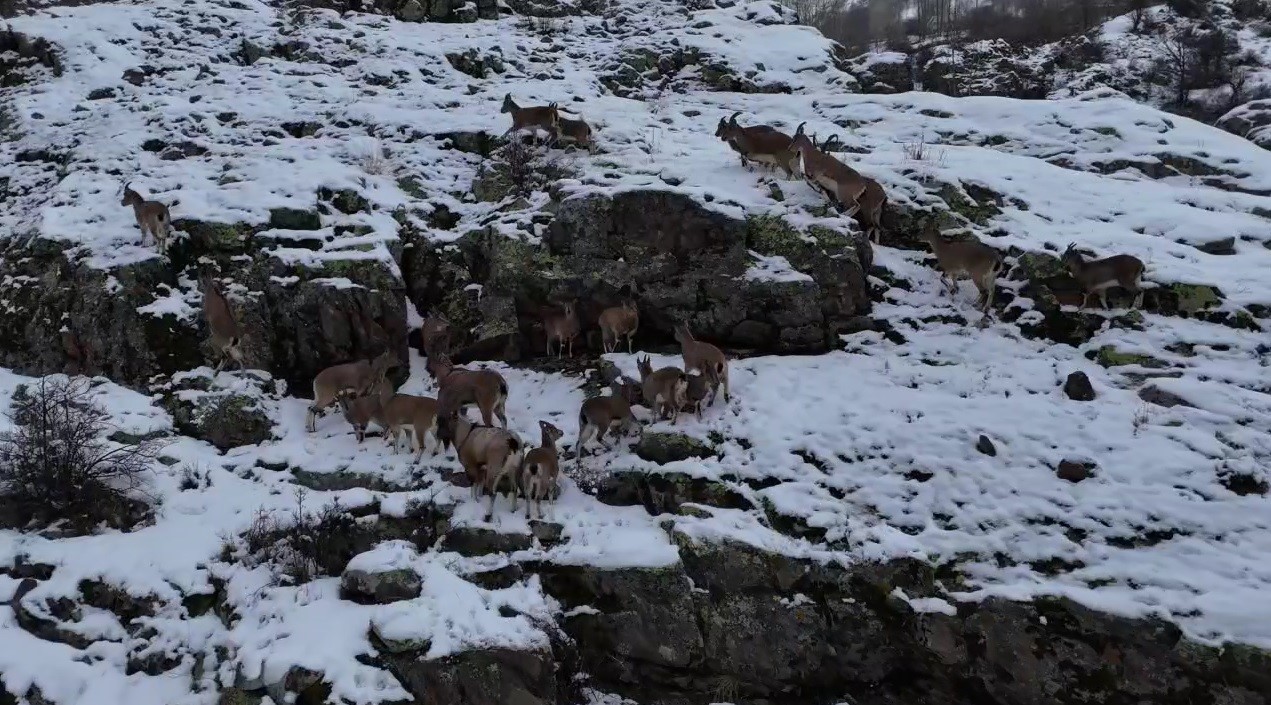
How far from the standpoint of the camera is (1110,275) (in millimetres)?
12047

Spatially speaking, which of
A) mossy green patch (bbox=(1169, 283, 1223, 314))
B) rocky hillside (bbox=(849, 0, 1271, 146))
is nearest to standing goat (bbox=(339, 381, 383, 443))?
mossy green patch (bbox=(1169, 283, 1223, 314))

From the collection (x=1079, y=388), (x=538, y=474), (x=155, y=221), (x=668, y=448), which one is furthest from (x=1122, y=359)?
(x=155, y=221)

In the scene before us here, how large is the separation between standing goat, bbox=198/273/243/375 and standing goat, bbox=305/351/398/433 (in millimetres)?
1429

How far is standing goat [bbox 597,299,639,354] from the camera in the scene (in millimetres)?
12578

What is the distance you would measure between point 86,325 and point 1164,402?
15.5m

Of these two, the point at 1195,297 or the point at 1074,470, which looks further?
the point at 1195,297

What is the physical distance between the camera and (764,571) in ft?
28.6

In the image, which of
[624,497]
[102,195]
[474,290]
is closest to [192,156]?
[102,195]

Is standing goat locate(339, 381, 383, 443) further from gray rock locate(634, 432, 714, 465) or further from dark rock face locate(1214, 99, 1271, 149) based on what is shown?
dark rock face locate(1214, 99, 1271, 149)

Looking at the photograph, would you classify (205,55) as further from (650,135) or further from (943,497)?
(943,497)

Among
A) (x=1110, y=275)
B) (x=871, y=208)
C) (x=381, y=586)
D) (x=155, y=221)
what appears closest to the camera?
(x=381, y=586)

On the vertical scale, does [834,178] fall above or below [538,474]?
above

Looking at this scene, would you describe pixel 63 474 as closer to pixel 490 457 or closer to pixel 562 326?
pixel 490 457

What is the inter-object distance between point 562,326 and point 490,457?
356 cm
